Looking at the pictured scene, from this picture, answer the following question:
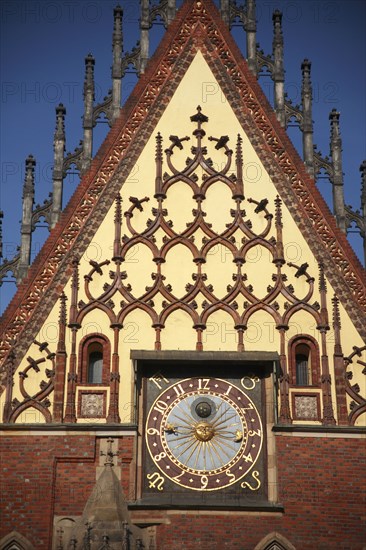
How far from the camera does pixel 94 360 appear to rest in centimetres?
1523

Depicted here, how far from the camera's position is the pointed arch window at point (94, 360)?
49.1 ft

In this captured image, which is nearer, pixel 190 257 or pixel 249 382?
pixel 249 382

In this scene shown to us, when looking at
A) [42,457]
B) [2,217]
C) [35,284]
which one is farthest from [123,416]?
[2,217]

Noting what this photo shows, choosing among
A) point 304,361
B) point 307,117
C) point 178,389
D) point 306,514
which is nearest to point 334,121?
point 307,117

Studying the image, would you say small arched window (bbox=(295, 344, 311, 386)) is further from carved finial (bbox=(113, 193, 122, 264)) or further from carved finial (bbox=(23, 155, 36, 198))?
carved finial (bbox=(23, 155, 36, 198))

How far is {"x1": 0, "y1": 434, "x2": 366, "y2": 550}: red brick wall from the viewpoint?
555 inches

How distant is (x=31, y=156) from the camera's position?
16250 mm

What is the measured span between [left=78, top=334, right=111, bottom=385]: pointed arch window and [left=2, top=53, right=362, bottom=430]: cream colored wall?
12cm

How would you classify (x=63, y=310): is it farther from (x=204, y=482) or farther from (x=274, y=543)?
(x=274, y=543)

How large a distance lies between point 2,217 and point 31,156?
103 centimetres

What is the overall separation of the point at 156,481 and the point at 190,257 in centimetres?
325

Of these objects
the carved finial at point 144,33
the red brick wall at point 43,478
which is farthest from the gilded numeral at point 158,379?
the carved finial at point 144,33

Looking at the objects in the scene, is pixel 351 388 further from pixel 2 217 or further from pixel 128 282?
pixel 2 217

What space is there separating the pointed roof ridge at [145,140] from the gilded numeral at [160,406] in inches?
80.2
